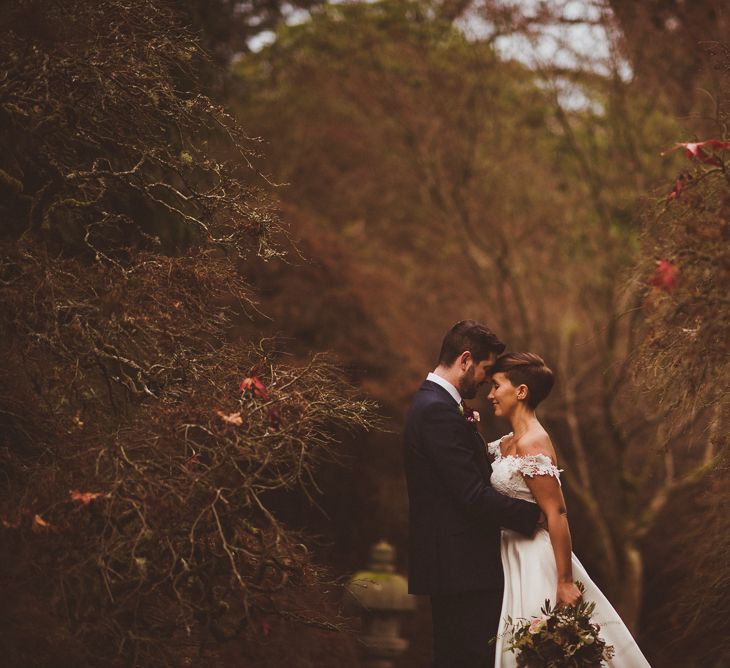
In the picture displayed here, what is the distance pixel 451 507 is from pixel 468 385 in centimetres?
61

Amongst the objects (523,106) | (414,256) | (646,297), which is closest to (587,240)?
(523,106)

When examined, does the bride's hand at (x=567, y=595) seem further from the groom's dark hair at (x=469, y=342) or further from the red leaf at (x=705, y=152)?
the red leaf at (x=705, y=152)

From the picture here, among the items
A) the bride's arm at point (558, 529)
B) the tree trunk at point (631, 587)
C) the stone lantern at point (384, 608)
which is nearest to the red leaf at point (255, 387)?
the bride's arm at point (558, 529)

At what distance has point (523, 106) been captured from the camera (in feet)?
41.3

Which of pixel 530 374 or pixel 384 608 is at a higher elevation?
pixel 530 374

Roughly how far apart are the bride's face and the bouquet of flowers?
0.97 m

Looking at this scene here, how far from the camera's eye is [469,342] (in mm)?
4633

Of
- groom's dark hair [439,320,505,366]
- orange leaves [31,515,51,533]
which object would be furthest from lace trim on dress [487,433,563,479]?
orange leaves [31,515,51,533]

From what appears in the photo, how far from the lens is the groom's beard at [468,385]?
15.2 ft

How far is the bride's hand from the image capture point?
4.34 meters

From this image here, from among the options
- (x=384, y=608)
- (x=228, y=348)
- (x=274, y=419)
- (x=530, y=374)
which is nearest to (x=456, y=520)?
(x=530, y=374)

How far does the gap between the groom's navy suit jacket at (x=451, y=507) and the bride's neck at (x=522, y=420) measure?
0.23 m

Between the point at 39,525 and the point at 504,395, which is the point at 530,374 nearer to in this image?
the point at 504,395

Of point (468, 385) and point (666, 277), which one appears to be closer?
point (666, 277)
